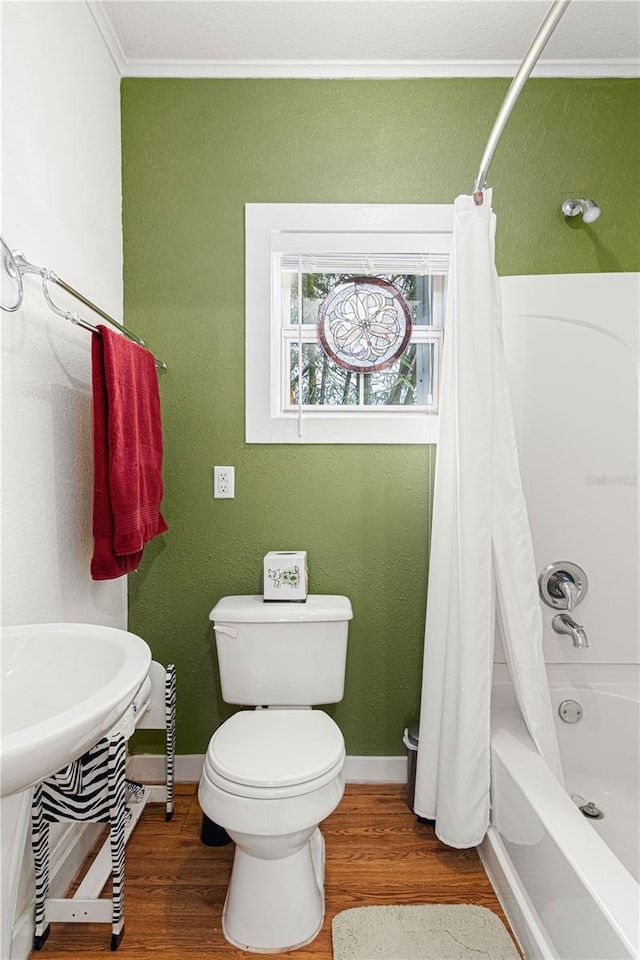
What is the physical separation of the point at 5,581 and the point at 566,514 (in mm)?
1703

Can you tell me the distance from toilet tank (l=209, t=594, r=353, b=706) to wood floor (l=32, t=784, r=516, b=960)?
1.45 ft

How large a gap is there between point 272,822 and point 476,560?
0.82 m

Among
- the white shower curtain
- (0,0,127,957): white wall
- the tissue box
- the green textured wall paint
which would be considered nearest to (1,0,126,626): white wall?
(0,0,127,957): white wall

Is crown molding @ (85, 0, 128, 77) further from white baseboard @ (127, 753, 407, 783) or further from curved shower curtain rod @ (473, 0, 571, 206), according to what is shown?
white baseboard @ (127, 753, 407, 783)

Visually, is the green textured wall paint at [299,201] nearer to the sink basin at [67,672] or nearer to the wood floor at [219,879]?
the wood floor at [219,879]

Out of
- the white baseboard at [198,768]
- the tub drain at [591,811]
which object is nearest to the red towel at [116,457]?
the white baseboard at [198,768]

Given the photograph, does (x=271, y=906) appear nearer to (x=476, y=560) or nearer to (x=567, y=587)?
(x=476, y=560)

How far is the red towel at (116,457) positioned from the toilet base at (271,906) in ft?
2.59

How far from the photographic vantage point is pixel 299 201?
6.60 ft

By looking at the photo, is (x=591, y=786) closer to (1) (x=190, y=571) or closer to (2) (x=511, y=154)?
(1) (x=190, y=571)

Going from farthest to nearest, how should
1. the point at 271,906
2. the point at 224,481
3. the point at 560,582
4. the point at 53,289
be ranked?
the point at 224,481
the point at 560,582
the point at 53,289
the point at 271,906

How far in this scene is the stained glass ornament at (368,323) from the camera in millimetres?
2104

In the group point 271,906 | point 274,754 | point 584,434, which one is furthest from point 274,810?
point 584,434

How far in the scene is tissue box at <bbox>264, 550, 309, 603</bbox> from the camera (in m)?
1.90
